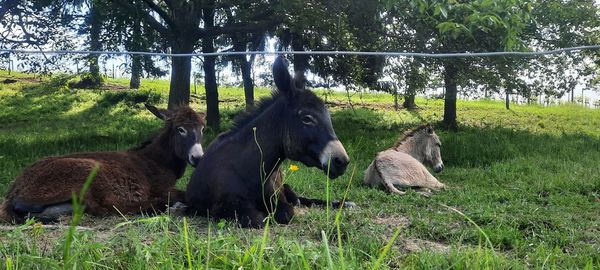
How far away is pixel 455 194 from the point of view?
23.0ft

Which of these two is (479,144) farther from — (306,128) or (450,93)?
(306,128)

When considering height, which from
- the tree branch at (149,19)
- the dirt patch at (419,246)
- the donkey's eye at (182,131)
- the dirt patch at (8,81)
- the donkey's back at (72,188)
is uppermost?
the tree branch at (149,19)

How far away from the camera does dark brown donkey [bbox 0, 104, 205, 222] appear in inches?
188

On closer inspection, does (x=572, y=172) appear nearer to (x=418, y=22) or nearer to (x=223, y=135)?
(x=418, y=22)

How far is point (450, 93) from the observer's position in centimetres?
1470

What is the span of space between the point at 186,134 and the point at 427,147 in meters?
4.61

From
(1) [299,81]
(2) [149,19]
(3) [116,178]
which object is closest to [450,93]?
(2) [149,19]

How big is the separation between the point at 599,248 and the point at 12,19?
11470 mm

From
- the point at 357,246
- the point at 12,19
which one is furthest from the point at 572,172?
the point at 12,19

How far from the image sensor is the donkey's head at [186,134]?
6.11 metres

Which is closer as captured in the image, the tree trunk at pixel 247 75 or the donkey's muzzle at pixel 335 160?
the donkey's muzzle at pixel 335 160

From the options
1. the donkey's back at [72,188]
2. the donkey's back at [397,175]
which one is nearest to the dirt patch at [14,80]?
the donkey's back at [397,175]

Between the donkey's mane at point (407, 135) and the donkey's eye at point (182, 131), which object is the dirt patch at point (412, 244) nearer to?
the donkey's eye at point (182, 131)

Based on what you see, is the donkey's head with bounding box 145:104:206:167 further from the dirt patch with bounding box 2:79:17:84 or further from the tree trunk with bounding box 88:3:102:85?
the dirt patch with bounding box 2:79:17:84
